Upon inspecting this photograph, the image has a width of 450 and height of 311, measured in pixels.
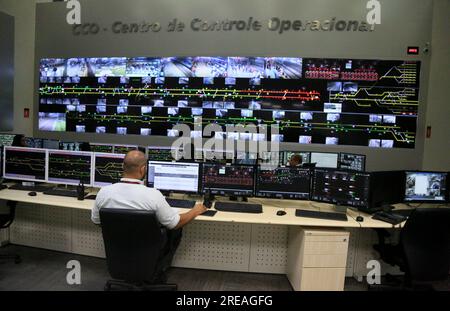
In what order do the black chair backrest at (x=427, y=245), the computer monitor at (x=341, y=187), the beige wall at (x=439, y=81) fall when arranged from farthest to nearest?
1. the beige wall at (x=439, y=81)
2. the computer monitor at (x=341, y=187)
3. the black chair backrest at (x=427, y=245)

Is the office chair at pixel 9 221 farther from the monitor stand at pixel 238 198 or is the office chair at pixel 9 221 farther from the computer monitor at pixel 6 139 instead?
the monitor stand at pixel 238 198

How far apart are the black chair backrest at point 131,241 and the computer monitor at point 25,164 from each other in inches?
66.5

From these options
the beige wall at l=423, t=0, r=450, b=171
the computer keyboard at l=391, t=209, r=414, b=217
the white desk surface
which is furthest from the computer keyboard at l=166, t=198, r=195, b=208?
the beige wall at l=423, t=0, r=450, b=171

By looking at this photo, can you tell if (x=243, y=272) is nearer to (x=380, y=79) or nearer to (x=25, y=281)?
(x=25, y=281)

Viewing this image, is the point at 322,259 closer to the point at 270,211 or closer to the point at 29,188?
the point at 270,211

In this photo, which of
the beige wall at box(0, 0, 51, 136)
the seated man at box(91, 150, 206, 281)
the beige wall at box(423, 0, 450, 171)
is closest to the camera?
the seated man at box(91, 150, 206, 281)

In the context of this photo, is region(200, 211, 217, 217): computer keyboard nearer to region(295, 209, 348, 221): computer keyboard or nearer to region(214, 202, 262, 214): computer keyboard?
region(214, 202, 262, 214): computer keyboard

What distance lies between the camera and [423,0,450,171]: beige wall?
187 inches

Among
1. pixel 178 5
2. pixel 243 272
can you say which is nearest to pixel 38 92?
pixel 178 5

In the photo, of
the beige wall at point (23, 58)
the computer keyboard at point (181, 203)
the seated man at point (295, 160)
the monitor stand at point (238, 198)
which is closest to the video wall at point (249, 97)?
the beige wall at point (23, 58)

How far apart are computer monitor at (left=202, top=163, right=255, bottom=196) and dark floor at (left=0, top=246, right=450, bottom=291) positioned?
79 centimetres

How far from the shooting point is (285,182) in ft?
9.63

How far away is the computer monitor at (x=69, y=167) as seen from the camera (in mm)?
3174

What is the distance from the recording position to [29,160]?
3.37 m
